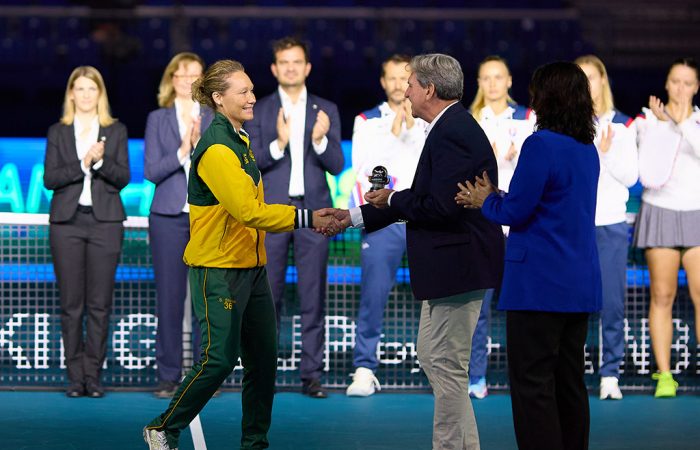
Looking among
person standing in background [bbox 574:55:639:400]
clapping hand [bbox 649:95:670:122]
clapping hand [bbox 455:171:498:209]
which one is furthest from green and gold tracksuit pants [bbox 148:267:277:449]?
clapping hand [bbox 649:95:670:122]

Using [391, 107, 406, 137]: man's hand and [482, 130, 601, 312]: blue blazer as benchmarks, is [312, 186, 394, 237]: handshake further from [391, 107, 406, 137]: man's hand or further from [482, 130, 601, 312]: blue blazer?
[391, 107, 406, 137]: man's hand

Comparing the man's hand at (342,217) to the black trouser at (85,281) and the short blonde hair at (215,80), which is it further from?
the black trouser at (85,281)

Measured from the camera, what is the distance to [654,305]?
7.19 meters

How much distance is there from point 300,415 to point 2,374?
212 centimetres

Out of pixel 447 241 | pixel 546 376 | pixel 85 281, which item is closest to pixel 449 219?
pixel 447 241

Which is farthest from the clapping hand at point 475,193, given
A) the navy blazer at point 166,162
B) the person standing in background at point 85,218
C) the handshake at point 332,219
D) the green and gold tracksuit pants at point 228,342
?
the person standing in background at point 85,218

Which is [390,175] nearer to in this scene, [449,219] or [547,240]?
[449,219]

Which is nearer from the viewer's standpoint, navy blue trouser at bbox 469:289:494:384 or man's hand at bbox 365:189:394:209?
man's hand at bbox 365:189:394:209

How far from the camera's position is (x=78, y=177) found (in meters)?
6.98

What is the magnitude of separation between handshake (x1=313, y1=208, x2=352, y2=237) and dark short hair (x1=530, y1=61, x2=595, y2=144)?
3.76 feet

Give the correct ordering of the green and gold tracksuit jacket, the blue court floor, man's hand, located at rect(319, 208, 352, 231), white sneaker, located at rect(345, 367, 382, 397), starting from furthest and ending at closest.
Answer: white sneaker, located at rect(345, 367, 382, 397)
the blue court floor
man's hand, located at rect(319, 208, 352, 231)
the green and gold tracksuit jacket

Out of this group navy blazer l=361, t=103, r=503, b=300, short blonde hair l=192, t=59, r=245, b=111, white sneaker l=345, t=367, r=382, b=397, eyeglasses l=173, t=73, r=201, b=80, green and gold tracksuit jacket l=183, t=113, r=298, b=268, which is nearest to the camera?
navy blazer l=361, t=103, r=503, b=300

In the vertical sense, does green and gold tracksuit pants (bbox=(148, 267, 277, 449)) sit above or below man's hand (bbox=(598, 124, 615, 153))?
below

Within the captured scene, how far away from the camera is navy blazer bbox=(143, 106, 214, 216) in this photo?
700cm
